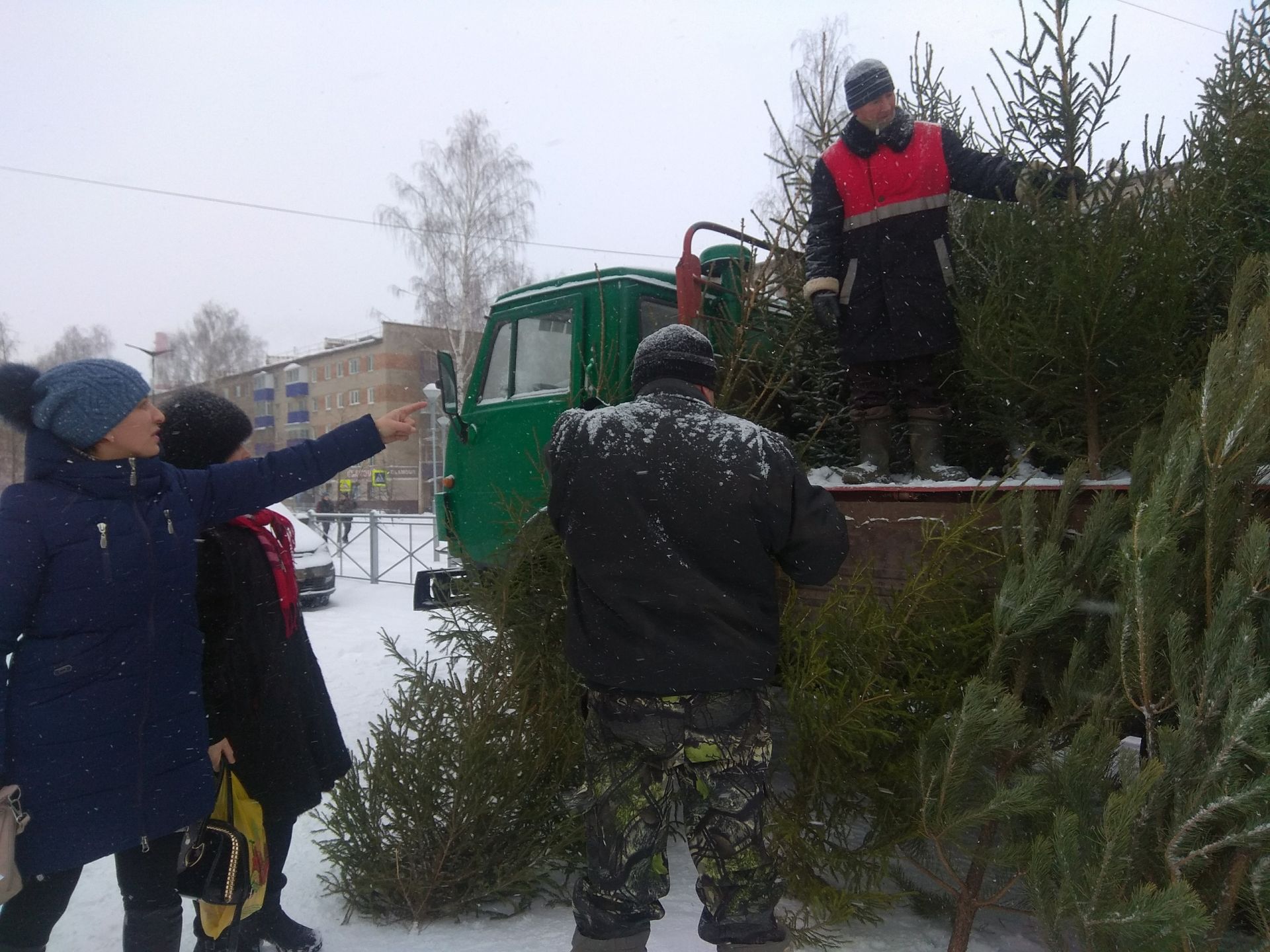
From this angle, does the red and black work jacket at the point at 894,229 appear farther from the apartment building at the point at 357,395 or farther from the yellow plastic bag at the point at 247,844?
the apartment building at the point at 357,395

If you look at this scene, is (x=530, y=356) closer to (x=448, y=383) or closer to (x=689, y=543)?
(x=448, y=383)

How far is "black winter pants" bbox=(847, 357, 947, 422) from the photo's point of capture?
2822 mm

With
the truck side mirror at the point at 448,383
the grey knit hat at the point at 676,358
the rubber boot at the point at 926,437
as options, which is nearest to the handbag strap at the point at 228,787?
the grey knit hat at the point at 676,358

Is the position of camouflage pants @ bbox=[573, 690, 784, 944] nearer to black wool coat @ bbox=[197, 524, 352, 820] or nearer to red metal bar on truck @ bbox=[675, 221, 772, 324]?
black wool coat @ bbox=[197, 524, 352, 820]

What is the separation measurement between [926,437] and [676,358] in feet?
3.83

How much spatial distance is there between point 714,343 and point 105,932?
112 inches

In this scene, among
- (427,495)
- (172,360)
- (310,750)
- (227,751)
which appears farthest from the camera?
(172,360)

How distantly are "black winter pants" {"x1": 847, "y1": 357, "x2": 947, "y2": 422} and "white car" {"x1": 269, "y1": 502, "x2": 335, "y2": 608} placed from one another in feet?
26.2

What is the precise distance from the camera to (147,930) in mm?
1999

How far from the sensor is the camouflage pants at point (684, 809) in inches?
72.8

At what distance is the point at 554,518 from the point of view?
2039mm

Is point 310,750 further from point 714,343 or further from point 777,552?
point 714,343

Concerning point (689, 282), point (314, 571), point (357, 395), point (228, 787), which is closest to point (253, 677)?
point (228, 787)

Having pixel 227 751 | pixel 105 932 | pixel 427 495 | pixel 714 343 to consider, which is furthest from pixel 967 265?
pixel 427 495
